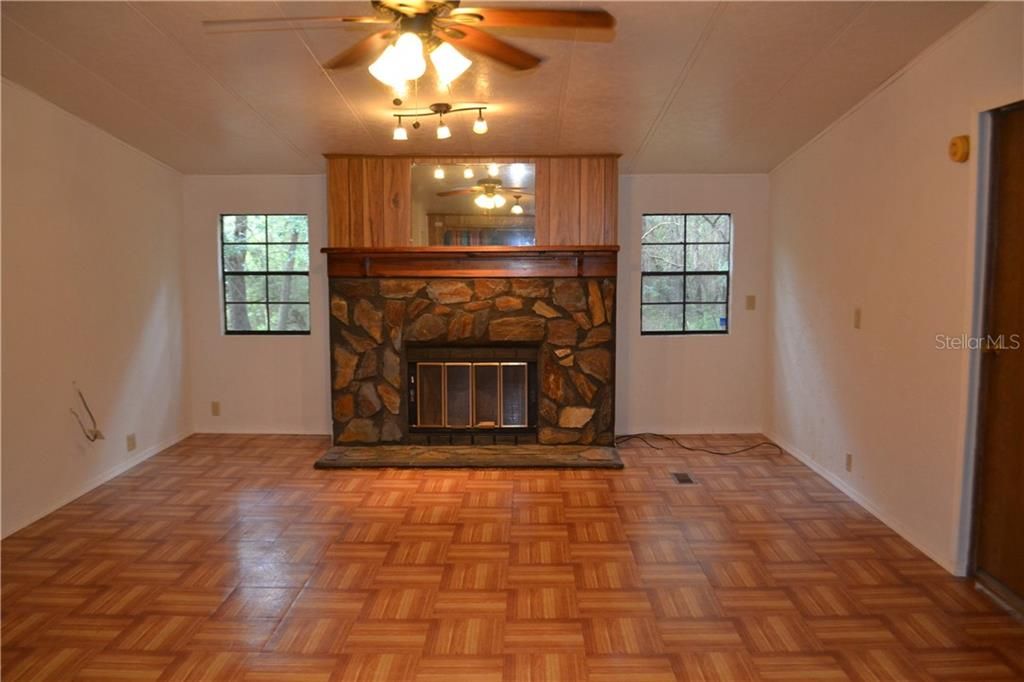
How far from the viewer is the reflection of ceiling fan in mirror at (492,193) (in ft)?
15.0

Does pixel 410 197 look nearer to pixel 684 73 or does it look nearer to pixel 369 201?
pixel 369 201

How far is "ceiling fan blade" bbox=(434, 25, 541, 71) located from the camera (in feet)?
6.61

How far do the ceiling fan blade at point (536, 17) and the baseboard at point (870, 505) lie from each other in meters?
2.55

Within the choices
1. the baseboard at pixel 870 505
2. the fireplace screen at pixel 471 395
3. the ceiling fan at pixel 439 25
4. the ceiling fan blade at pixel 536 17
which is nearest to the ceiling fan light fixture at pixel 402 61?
the ceiling fan at pixel 439 25

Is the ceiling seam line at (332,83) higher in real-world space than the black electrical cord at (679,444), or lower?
higher

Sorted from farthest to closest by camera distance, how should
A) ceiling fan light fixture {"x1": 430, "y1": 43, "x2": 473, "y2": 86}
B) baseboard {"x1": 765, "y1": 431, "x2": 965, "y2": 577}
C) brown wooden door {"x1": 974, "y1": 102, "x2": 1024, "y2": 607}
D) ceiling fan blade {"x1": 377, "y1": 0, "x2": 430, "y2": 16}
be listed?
baseboard {"x1": 765, "y1": 431, "x2": 965, "y2": 577}
brown wooden door {"x1": 974, "y1": 102, "x2": 1024, "y2": 607}
ceiling fan light fixture {"x1": 430, "y1": 43, "x2": 473, "y2": 86}
ceiling fan blade {"x1": 377, "y1": 0, "x2": 430, "y2": 16}

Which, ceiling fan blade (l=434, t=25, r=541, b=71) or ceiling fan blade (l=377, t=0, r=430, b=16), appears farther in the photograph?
ceiling fan blade (l=434, t=25, r=541, b=71)

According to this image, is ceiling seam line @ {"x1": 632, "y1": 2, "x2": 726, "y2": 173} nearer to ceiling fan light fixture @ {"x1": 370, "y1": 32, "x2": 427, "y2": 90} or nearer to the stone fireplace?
the stone fireplace

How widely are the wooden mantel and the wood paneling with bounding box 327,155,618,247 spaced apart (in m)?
0.08

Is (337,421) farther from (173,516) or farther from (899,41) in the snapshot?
(899,41)

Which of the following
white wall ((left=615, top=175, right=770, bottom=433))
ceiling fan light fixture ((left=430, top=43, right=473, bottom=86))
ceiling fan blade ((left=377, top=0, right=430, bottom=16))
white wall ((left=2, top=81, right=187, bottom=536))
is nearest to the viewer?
ceiling fan blade ((left=377, top=0, right=430, bottom=16))

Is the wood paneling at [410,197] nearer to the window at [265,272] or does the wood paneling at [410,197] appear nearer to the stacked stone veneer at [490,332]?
the stacked stone veneer at [490,332]

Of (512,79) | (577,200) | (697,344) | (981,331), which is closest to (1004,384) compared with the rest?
(981,331)

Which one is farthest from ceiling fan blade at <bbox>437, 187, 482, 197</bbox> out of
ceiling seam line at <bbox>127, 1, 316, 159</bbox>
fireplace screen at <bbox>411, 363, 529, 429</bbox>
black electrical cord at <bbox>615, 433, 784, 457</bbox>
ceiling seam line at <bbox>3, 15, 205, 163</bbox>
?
black electrical cord at <bbox>615, 433, 784, 457</bbox>
